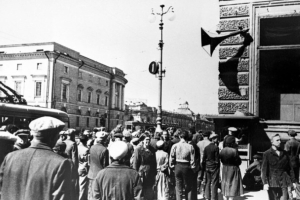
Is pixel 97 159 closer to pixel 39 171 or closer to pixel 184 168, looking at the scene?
pixel 184 168

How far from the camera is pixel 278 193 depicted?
249 inches

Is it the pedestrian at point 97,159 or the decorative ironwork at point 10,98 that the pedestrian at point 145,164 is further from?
the decorative ironwork at point 10,98

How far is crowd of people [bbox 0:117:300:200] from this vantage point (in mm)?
2725

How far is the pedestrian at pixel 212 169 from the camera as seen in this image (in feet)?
24.1

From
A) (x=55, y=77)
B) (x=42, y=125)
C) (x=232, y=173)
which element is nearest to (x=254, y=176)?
(x=232, y=173)

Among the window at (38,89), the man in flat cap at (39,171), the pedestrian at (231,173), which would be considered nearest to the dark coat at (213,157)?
the pedestrian at (231,173)

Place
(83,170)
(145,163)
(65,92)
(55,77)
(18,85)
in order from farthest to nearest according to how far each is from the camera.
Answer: (65,92) → (18,85) → (55,77) → (83,170) → (145,163)

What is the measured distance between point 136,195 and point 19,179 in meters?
1.44

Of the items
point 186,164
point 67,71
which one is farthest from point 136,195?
point 67,71

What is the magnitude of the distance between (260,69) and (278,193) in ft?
13.8

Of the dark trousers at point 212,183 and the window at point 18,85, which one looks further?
the window at point 18,85

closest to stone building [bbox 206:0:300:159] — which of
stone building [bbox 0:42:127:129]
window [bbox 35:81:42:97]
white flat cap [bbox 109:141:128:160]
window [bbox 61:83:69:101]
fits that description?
white flat cap [bbox 109:141:128:160]

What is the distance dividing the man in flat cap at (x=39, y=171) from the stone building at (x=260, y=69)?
6.64 metres

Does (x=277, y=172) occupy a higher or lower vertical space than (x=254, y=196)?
higher
